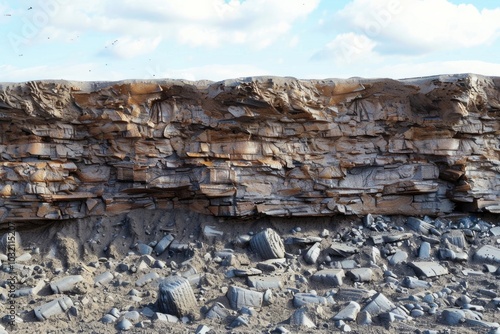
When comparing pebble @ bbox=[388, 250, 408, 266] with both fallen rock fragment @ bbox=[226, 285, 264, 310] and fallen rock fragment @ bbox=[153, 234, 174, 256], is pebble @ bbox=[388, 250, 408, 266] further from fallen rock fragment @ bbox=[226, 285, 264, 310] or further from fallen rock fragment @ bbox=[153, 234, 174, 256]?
fallen rock fragment @ bbox=[153, 234, 174, 256]

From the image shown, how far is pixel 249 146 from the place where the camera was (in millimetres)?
7836

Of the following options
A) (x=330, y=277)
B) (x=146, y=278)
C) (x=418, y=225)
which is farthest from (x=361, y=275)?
(x=146, y=278)

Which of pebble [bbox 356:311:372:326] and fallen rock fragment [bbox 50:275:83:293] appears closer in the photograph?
pebble [bbox 356:311:372:326]

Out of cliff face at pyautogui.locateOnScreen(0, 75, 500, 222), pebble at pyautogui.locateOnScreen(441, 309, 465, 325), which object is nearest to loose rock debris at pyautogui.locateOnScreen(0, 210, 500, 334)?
pebble at pyautogui.locateOnScreen(441, 309, 465, 325)

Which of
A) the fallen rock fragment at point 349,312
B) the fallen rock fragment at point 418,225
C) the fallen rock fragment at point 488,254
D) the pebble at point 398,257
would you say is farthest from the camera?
the fallen rock fragment at point 418,225

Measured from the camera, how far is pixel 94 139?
7.78 metres

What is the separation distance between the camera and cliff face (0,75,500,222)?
7.57 meters

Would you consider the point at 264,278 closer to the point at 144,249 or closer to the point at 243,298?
the point at 243,298

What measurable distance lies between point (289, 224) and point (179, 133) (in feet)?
6.02

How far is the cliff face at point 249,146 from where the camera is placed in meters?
7.57

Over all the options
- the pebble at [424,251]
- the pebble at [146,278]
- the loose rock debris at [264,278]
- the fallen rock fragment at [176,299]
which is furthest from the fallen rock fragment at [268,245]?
the pebble at [424,251]

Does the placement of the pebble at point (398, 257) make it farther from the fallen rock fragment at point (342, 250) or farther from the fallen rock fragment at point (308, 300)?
the fallen rock fragment at point (308, 300)

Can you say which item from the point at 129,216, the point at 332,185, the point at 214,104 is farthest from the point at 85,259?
the point at 332,185

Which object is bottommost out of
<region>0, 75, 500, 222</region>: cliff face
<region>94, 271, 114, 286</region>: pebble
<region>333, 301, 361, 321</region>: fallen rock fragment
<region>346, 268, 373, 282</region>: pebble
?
<region>333, 301, 361, 321</region>: fallen rock fragment
